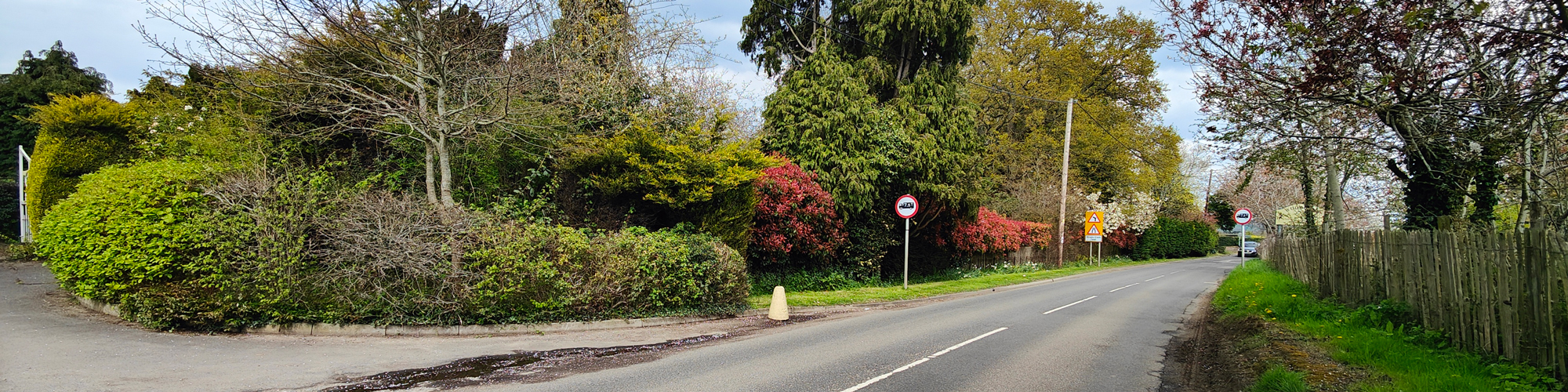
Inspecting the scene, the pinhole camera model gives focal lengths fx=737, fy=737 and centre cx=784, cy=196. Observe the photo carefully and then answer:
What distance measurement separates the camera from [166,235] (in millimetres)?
8500

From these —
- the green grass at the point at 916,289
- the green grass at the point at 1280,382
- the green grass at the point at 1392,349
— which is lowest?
the green grass at the point at 916,289

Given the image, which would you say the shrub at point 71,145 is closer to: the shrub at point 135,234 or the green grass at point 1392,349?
the shrub at point 135,234

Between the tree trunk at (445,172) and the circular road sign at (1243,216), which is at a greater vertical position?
the tree trunk at (445,172)

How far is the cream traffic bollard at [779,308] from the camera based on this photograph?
39.8 feet

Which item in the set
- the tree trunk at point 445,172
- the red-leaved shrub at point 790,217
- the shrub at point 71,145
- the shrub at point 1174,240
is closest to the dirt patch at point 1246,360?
the red-leaved shrub at point 790,217

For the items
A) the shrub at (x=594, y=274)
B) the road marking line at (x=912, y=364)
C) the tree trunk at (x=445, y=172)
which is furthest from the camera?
the tree trunk at (x=445, y=172)

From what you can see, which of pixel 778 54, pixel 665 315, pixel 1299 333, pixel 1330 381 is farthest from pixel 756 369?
pixel 778 54

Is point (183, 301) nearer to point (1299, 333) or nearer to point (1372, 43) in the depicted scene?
point (1372, 43)

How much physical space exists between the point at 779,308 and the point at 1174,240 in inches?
1851

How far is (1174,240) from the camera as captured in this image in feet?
166

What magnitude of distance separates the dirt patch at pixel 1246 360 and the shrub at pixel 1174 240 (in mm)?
38403

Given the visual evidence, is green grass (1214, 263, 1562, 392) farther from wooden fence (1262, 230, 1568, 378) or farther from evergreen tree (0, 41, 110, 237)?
evergreen tree (0, 41, 110, 237)

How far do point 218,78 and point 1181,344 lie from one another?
14.6 meters

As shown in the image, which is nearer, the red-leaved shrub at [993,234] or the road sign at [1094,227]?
the red-leaved shrub at [993,234]
